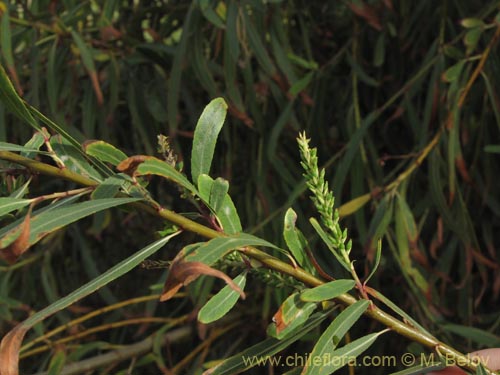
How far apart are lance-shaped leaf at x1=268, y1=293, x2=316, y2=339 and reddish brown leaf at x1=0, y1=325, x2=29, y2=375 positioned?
0.14m

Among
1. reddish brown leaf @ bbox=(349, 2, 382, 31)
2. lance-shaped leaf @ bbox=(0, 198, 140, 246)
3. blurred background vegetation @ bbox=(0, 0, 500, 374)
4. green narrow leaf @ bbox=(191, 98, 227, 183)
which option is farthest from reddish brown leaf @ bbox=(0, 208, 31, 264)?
reddish brown leaf @ bbox=(349, 2, 382, 31)

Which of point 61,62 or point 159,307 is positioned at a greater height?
point 61,62

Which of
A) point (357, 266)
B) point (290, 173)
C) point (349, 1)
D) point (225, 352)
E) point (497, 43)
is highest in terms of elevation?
point (349, 1)

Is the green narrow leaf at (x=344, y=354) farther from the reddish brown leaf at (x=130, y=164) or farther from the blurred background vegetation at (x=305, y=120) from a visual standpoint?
the blurred background vegetation at (x=305, y=120)

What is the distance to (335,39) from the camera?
1.54m

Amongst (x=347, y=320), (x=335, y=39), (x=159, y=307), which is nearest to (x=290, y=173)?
(x=335, y=39)

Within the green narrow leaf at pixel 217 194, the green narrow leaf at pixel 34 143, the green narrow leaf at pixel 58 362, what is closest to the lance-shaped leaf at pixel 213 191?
the green narrow leaf at pixel 217 194

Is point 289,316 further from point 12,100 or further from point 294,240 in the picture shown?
point 12,100

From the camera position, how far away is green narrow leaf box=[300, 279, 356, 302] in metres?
0.46

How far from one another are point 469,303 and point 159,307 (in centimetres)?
62

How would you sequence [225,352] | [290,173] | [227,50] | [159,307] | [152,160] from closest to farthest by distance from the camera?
[152,160] → [227,50] → [290,173] → [225,352] → [159,307]

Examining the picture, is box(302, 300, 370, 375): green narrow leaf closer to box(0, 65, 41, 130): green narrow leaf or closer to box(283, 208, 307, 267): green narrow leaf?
box(283, 208, 307, 267): green narrow leaf

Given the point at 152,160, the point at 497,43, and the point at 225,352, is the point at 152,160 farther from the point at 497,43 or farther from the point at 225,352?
the point at 225,352

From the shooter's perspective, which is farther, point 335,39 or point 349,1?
point 335,39
